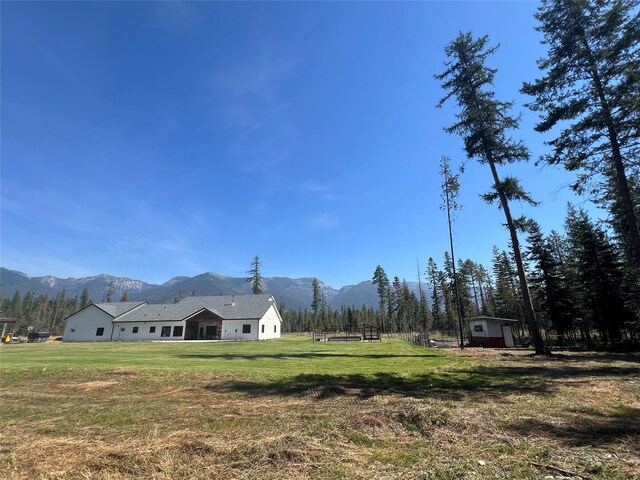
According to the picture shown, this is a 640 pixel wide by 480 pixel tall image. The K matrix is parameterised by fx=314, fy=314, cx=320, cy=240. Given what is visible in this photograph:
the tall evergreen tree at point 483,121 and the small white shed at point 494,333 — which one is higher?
the tall evergreen tree at point 483,121

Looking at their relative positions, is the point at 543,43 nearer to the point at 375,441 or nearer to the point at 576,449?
the point at 576,449

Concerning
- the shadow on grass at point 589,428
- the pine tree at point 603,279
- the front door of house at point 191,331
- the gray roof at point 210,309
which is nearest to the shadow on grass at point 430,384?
the shadow on grass at point 589,428

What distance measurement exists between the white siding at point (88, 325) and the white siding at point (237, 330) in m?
18.0

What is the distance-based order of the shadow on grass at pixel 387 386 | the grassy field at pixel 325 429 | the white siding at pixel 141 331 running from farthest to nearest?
the white siding at pixel 141 331, the shadow on grass at pixel 387 386, the grassy field at pixel 325 429

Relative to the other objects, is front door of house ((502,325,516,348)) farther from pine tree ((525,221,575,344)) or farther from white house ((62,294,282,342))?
white house ((62,294,282,342))

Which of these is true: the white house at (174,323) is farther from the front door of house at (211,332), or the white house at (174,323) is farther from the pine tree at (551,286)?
the pine tree at (551,286)

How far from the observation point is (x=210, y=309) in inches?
1886

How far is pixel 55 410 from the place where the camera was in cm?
736

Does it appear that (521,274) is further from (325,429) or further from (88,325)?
(88,325)

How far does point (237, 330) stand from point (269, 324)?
5.72 metres

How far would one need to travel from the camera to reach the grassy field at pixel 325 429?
4.04 m

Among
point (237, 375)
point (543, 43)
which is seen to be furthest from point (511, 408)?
point (543, 43)

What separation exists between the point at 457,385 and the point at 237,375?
25.4 ft

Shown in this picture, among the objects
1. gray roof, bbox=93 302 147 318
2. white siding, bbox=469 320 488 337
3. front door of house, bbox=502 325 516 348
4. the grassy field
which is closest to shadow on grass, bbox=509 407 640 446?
the grassy field
